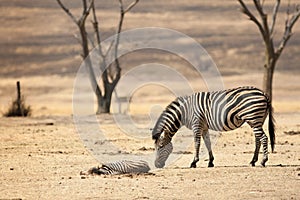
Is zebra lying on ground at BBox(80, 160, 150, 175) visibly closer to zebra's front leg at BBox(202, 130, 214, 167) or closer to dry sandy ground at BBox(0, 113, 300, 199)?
dry sandy ground at BBox(0, 113, 300, 199)

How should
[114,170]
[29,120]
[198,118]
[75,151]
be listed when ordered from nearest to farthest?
[114,170]
[198,118]
[75,151]
[29,120]

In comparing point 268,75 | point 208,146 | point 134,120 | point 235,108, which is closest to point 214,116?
point 235,108

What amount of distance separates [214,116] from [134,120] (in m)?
16.6

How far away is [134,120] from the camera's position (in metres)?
34.0

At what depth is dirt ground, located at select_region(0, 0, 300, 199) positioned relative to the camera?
47.6 feet

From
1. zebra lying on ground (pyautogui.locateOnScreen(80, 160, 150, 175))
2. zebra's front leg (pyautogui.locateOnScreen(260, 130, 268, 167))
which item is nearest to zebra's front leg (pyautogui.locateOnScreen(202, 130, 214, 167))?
zebra's front leg (pyautogui.locateOnScreen(260, 130, 268, 167))

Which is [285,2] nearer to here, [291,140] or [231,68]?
[231,68]

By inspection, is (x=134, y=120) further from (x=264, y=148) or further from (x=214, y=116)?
(x=264, y=148)

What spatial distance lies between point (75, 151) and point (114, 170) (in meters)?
5.16

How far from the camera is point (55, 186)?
14.6 metres

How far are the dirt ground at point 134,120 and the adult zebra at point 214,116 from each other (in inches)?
20.2

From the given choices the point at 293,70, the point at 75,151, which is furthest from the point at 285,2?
the point at 75,151

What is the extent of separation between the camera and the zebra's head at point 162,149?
17484 millimetres

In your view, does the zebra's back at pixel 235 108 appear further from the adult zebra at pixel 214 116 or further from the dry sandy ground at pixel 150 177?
the dry sandy ground at pixel 150 177
